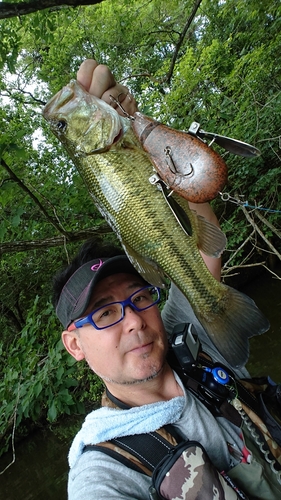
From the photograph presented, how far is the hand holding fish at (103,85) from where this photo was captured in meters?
1.52

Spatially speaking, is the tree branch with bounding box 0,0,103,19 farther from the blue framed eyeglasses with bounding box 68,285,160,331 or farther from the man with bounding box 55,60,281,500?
the blue framed eyeglasses with bounding box 68,285,160,331

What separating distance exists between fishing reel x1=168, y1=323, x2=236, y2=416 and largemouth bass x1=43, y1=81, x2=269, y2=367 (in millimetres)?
250

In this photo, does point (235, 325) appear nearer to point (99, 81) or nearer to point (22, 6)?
point (99, 81)

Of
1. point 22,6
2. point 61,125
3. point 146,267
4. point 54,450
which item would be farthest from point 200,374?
point 54,450

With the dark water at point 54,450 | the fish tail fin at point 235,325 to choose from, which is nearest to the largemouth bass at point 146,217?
the fish tail fin at point 235,325

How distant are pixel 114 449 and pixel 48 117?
135 centimetres

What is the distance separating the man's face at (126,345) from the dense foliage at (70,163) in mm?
983

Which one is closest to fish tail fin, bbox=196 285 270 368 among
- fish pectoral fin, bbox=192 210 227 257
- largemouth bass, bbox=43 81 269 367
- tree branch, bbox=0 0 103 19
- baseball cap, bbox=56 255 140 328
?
largemouth bass, bbox=43 81 269 367

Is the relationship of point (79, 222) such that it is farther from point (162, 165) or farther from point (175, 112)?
point (162, 165)

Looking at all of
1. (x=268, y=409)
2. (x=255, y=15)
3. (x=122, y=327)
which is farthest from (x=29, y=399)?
(x=255, y=15)

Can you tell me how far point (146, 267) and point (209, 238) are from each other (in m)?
Answer: 0.28

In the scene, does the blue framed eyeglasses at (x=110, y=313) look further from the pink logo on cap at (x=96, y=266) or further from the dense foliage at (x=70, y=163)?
the dense foliage at (x=70, y=163)

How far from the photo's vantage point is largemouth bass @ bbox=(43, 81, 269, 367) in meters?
1.49

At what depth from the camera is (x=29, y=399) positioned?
136 inches
